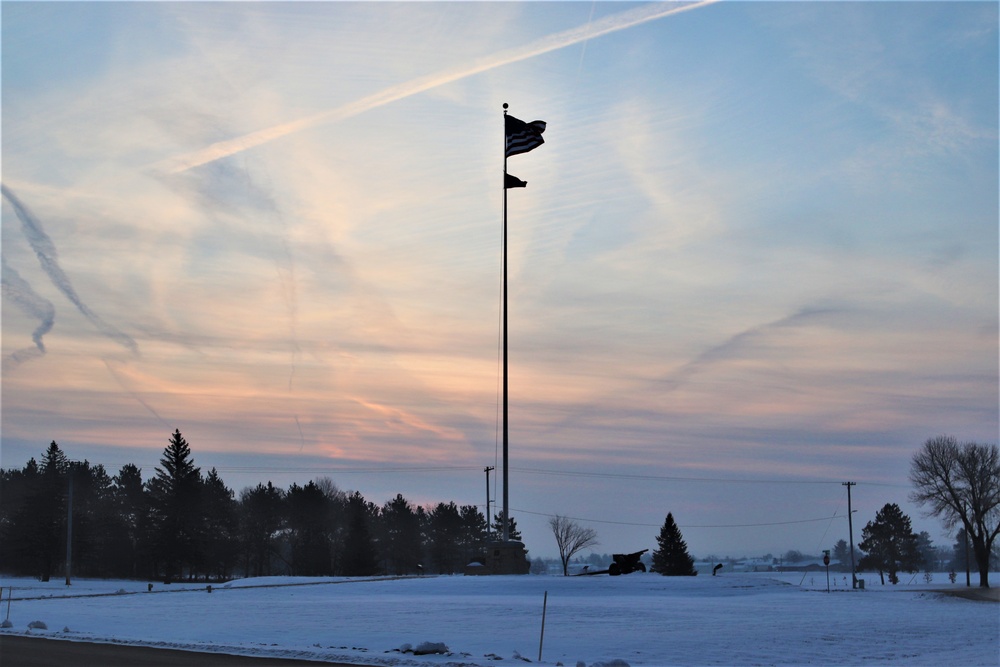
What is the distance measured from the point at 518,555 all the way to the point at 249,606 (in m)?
16.3

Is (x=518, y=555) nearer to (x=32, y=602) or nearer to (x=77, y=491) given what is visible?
(x=32, y=602)

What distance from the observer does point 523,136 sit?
43.8 m

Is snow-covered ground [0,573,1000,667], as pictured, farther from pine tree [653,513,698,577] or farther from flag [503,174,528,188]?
pine tree [653,513,698,577]

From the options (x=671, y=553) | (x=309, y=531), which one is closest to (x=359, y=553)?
(x=309, y=531)

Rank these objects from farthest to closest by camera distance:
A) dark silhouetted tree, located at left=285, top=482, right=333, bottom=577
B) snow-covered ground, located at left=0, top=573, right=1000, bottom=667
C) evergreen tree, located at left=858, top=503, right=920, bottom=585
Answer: evergreen tree, located at left=858, top=503, right=920, bottom=585
dark silhouetted tree, located at left=285, top=482, right=333, bottom=577
snow-covered ground, located at left=0, top=573, right=1000, bottom=667

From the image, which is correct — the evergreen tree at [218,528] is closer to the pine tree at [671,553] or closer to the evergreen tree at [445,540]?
the evergreen tree at [445,540]

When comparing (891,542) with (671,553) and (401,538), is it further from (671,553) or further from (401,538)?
(401,538)

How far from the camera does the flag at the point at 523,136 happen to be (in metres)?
43.7

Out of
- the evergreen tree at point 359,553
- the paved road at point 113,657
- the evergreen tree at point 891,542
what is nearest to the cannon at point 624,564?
the paved road at point 113,657

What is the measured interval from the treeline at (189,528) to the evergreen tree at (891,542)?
49.4 metres

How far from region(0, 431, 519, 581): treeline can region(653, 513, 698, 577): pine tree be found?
954 inches

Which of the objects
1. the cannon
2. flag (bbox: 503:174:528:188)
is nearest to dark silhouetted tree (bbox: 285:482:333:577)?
the cannon

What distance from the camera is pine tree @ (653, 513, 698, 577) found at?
323 ft

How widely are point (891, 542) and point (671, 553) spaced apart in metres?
30.1
